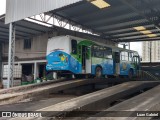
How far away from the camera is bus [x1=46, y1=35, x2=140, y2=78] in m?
15.7

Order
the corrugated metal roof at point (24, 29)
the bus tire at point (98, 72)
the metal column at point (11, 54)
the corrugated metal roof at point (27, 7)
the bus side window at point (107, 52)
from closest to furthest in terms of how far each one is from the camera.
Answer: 1. the corrugated metal roof at point (27, 7)
2. the bus tire at point (98, 72)
3. the bus side window at point (107, 52)
4. the metal column at point (11, 54)
5. the corrugated metal roof at point (24, 29)

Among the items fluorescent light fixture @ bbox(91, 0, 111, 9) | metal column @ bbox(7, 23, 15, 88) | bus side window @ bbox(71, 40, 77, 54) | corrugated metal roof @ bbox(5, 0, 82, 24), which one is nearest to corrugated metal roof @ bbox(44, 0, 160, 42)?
fluorescent light fixture @ bbox(91, 0, 111, 9)

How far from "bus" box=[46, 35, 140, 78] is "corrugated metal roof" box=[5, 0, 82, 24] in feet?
6.95

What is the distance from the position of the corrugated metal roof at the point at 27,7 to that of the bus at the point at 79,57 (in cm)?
212

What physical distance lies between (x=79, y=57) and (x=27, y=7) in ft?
18.0

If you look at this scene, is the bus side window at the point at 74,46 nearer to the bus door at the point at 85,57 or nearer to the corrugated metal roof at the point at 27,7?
the bus door at the point at 85,57

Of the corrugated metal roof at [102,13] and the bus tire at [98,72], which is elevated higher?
the corrugated metal roof at [102,13]

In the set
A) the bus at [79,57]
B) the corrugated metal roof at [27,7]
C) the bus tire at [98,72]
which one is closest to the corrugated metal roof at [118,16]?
the corrugated metal roof at [27,7]

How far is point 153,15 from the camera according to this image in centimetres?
1947

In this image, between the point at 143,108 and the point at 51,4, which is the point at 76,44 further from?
the point at 143,108

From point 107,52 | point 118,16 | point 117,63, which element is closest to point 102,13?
point 118,16

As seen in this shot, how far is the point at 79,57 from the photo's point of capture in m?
16.2

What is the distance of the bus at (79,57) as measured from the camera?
1566 centimetres

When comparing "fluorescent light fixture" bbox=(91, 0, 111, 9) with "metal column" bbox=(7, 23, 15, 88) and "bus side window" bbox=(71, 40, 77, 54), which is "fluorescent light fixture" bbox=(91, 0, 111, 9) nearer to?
"bus side window" bbox=(71, 40, 77, 54)
